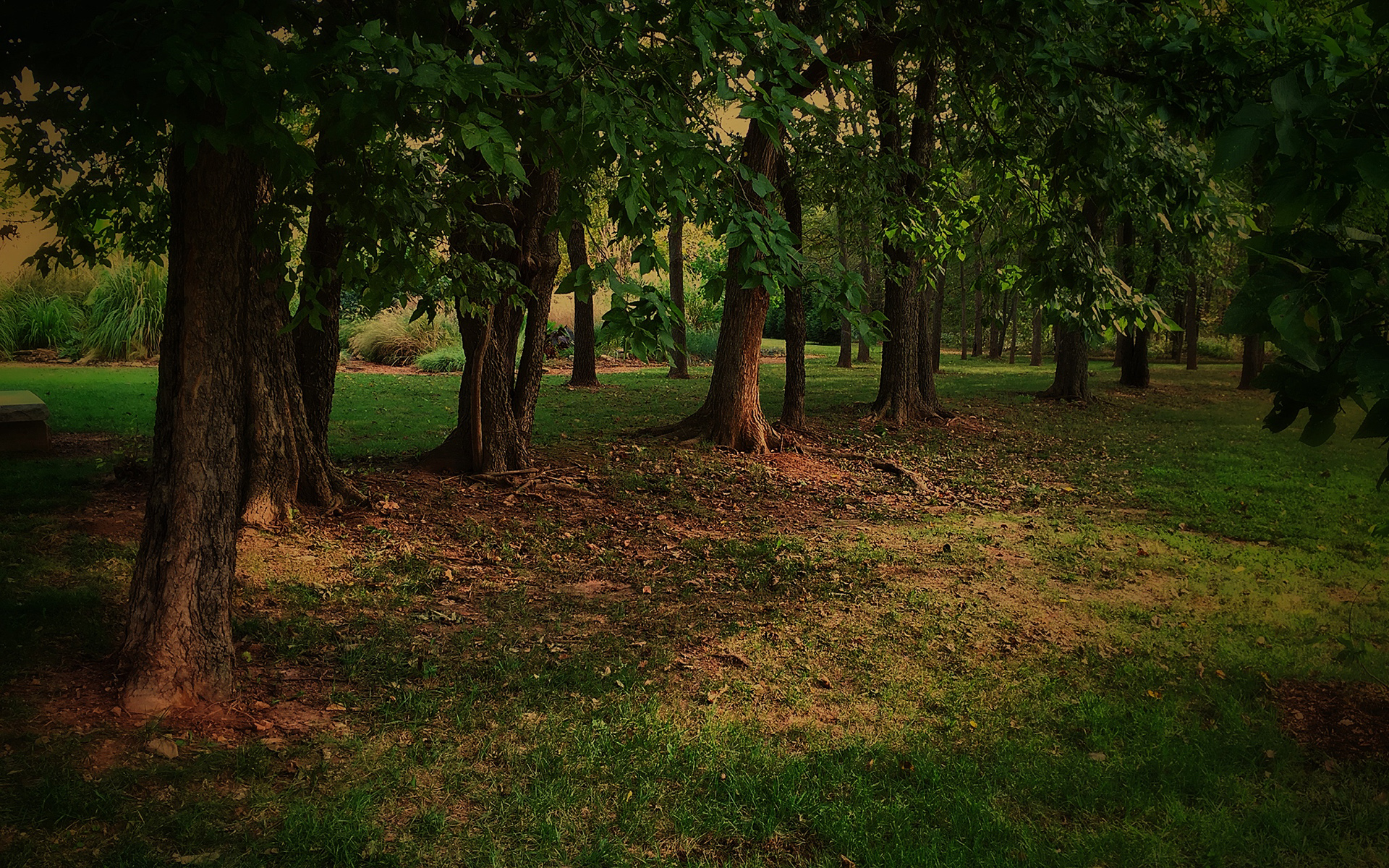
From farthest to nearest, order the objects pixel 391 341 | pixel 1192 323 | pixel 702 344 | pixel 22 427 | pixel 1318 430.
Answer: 1. pixel 702 344
2. pixel 1192 323
3. pixel 391 341
4. pixel 22 427
5. pixel 1318 430

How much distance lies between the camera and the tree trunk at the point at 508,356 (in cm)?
827

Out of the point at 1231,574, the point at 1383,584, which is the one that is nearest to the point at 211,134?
the point at 1231,574

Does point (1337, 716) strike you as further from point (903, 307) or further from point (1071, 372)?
point (1071, 372)

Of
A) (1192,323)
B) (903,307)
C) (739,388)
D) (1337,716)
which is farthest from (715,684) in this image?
(1192,323)

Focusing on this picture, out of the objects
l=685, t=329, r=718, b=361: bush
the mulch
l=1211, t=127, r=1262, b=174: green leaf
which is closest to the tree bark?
the mulch

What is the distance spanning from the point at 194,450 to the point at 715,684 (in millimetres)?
2826

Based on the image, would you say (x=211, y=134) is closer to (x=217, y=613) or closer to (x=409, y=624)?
(x=217, y=613)

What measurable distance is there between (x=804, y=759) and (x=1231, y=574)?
4.80 metres


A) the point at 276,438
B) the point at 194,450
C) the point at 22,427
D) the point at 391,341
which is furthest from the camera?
the point at 391,341

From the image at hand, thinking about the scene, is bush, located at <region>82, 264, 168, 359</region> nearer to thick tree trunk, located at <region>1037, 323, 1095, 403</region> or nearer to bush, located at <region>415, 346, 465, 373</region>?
bush, located at <region>415, 346, 465, 373</region>

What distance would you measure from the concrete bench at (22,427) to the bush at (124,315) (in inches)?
436

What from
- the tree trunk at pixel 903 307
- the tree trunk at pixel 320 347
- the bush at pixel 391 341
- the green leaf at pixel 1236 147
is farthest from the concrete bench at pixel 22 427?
the bush at pixel 391 341

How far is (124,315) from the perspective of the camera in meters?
19.0

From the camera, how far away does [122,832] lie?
3.18m
